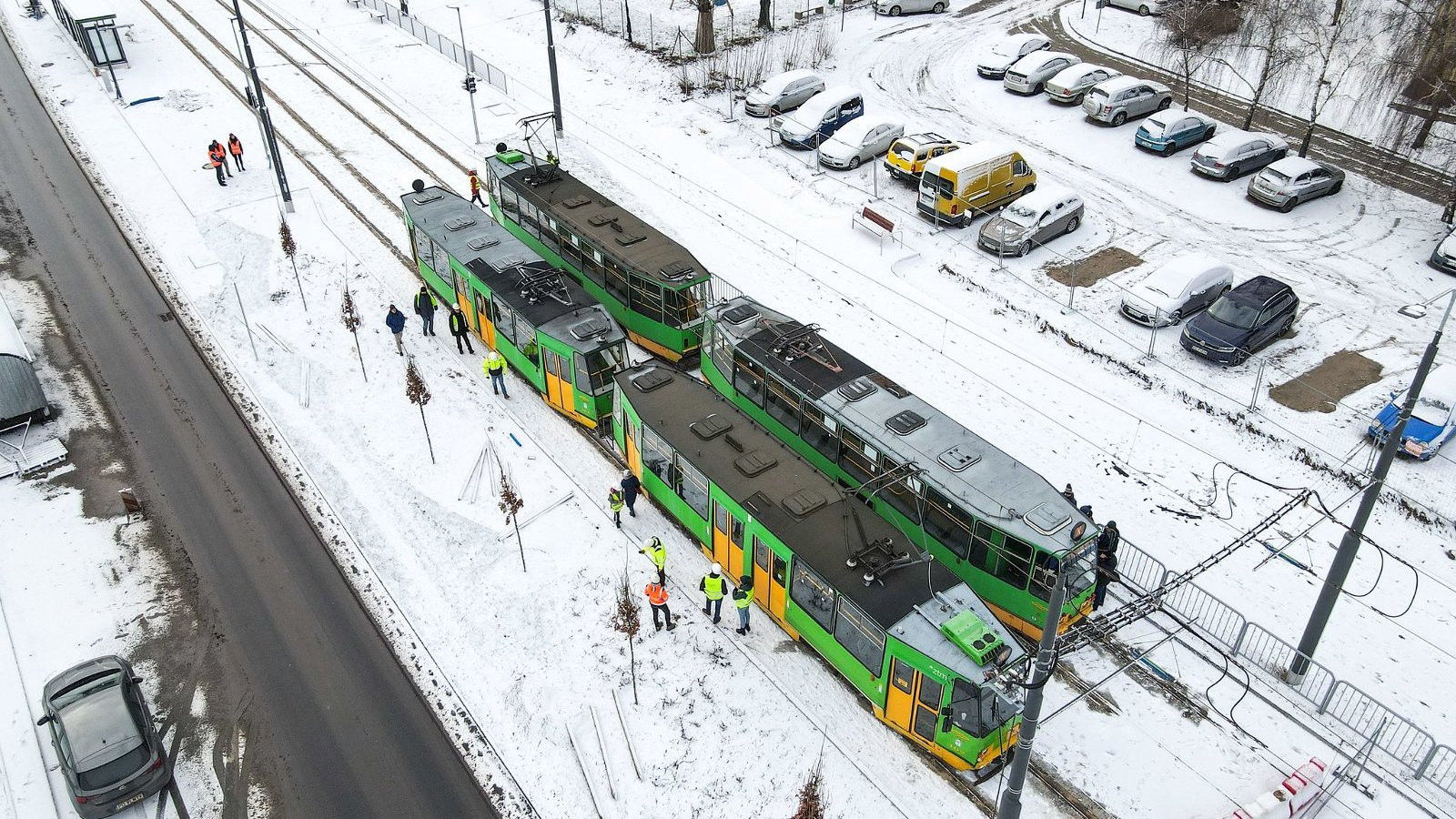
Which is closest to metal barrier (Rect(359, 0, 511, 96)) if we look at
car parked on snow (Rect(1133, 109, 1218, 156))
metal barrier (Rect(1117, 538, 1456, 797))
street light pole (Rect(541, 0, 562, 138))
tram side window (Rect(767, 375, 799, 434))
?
street light pole (Rect(541, 0, 562, 138))

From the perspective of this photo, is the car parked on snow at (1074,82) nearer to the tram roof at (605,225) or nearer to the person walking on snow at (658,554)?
the tram roof at (605,225)

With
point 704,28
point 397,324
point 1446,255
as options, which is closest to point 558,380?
point 397,324

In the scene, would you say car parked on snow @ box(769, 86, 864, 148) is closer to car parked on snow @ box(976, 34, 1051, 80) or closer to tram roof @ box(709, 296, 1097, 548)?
car parked on snow @ box(976, 34, 1051, 80)

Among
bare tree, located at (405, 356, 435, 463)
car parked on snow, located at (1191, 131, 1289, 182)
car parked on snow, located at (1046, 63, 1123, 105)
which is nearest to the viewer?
bare tree, located at (405, 356, 435, 463)

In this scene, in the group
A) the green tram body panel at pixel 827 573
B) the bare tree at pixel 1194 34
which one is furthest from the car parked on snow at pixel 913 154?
the green tram body panel at pixel 827 573

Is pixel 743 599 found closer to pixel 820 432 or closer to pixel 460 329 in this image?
pixel 820 432
